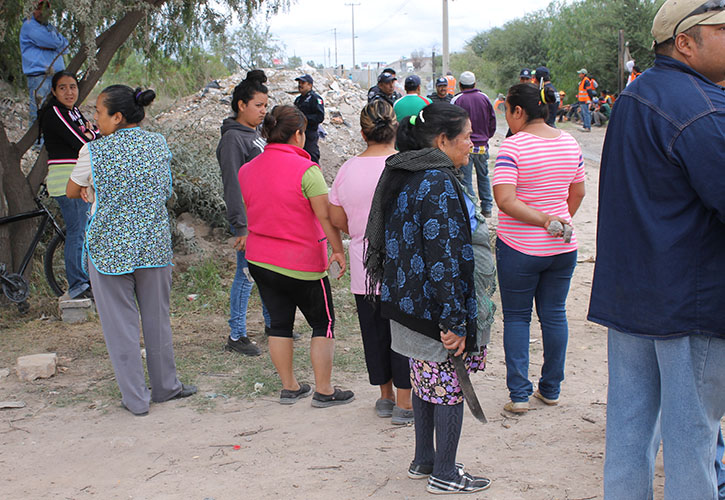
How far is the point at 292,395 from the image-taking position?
4.70 metres

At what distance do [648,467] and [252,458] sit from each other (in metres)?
2.13

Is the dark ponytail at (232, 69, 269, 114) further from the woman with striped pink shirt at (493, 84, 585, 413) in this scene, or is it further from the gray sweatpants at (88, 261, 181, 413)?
the woman with striped pink shirt at (493, 84, 585, 413)

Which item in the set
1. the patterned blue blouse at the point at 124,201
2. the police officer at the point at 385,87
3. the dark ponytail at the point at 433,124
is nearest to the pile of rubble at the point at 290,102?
the police officer at the point at 385,87

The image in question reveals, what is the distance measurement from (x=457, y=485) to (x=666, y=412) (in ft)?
4.06

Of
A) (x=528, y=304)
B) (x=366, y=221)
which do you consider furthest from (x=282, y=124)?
(x=528, y=304)

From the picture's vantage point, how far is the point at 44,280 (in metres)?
7.16

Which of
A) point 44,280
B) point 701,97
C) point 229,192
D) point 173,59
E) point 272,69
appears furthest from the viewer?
point 272,69

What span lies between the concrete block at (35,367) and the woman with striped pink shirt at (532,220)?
336cm

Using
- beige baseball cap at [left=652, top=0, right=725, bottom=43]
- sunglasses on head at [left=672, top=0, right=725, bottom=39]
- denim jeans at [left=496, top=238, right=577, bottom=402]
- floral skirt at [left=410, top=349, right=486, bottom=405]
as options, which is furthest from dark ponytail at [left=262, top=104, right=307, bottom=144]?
sunglasses on head at [left=672, top=0, right=725, bottom=39]

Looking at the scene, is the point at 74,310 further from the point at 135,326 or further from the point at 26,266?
the point at 135,326

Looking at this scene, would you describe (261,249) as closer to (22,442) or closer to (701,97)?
(22,442)

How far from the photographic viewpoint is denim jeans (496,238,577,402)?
406cm

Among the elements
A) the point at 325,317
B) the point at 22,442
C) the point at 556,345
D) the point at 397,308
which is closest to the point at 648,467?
the point at 397,308

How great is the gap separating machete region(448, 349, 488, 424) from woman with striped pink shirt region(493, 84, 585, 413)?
107cm
